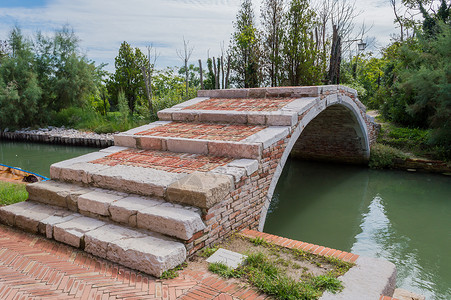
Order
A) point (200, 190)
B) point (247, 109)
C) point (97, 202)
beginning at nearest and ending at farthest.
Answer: point (200, 190)
point (97, 202)
point (247, 109)

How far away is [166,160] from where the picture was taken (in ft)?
15.2

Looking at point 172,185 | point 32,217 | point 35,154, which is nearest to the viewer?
point 172,185

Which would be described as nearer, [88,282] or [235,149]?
[88,282]

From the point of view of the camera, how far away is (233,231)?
384 centimetres

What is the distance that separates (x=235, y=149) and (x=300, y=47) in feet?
39.1

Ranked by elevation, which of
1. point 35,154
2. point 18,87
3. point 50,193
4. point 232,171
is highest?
point 18,87

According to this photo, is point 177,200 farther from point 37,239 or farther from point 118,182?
point 37,239

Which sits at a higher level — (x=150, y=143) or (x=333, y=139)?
(x=150, y=143)

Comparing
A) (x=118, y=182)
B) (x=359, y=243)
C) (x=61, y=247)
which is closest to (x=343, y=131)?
(x=359, y=243)

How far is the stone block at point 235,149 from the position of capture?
170 inches

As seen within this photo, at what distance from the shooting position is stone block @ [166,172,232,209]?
10.9 feet

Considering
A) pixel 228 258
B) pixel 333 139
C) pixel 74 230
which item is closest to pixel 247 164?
pixel 228 258

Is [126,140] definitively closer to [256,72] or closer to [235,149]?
[235,149]

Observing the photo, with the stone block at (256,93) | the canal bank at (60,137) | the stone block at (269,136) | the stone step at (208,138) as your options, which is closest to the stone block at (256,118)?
the stone step at (208,138)
